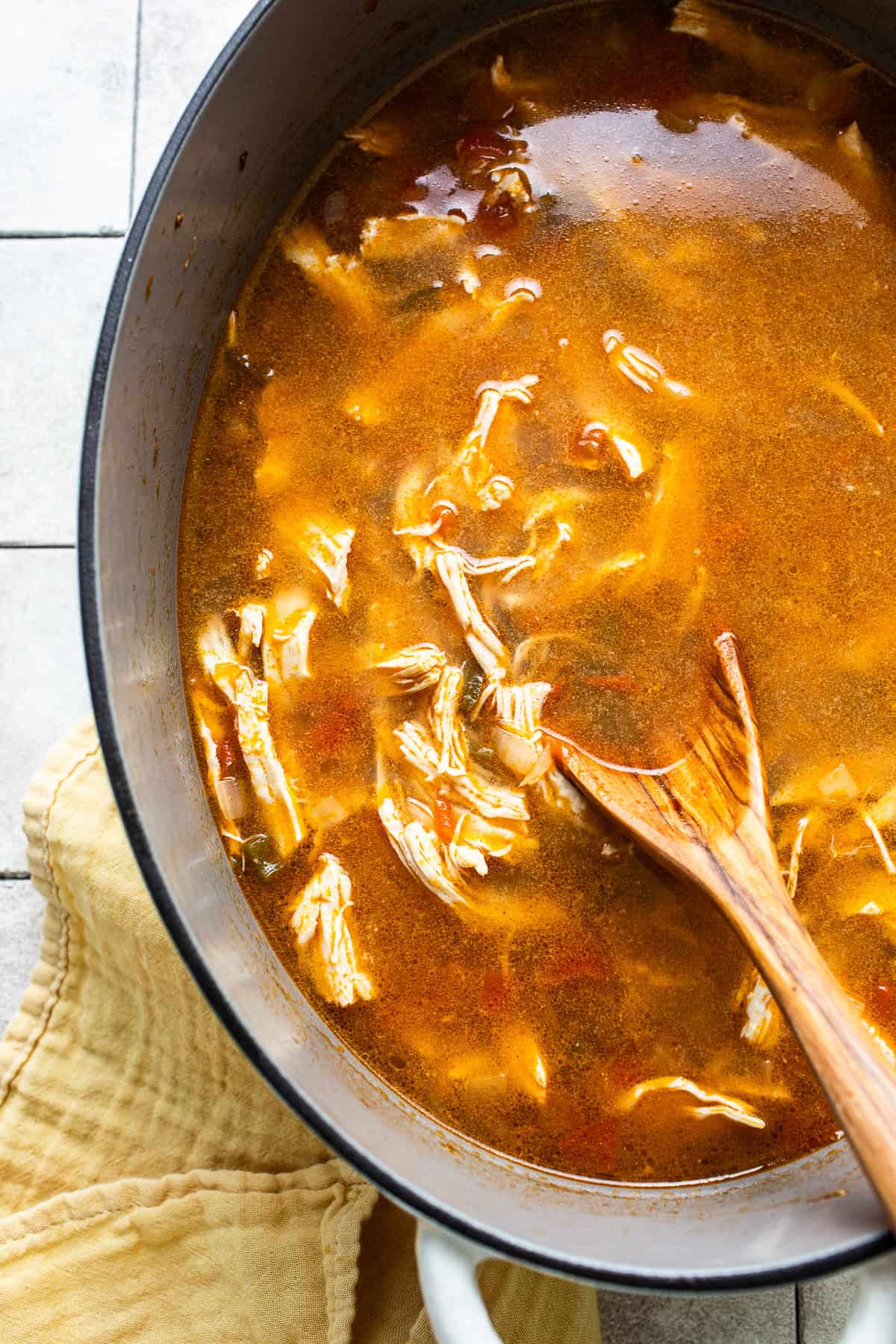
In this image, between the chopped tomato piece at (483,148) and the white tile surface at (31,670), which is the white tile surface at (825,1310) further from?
the chopped tomato piece at (483,148)

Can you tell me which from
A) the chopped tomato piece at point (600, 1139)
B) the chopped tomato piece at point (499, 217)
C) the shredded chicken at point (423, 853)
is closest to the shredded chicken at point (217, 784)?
the shredded chicken at point (423, 853)

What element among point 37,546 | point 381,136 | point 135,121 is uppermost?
point 135,121

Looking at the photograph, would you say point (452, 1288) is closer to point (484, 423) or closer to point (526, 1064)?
point (526, 1064)

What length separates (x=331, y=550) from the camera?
1.80 meters

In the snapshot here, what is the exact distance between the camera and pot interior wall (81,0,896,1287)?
145 centimetres

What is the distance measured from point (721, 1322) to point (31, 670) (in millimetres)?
1721

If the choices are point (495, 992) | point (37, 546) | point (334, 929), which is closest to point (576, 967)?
point (495, 992)

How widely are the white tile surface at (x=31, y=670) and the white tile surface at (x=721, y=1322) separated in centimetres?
139

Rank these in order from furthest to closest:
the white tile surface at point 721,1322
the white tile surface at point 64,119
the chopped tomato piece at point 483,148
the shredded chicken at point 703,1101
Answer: the white tile surface at point 64,119 → the white tile surface at point 721,1322 → the chopped tomato piece at point 483,148 → the shredded chicken at point 703,1101

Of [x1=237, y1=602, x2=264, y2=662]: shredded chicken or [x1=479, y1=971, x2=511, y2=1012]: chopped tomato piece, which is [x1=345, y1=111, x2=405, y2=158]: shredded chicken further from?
[x1=479, y1=971, x2=511, y2=1012]: chopped tomato piece

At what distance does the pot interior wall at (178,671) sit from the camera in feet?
4.75

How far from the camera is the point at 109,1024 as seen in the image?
2.04 meters

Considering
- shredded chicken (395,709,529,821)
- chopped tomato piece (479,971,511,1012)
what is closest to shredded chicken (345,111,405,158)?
shredded chicken (395,709,529,821)

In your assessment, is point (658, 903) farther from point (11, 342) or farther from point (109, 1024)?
point (11, 342)
